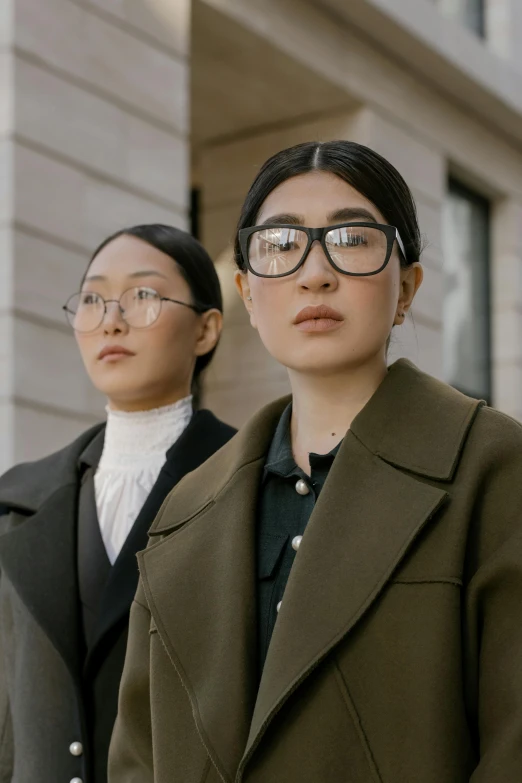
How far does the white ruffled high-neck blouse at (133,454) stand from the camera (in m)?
3.91

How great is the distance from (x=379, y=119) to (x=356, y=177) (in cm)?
972

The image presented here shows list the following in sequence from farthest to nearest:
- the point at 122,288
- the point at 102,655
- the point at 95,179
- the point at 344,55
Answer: the point at 344,55 → the point at 95,179 → the point at 122,288 → the point at 102,655

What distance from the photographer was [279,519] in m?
2.66

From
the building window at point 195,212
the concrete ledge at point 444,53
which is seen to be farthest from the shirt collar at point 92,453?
the building window at point 195,212

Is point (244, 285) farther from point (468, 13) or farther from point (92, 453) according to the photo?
point (468, 13)

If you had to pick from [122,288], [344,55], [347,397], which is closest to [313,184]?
[347,397]

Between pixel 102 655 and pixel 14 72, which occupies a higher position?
pixel 14 72

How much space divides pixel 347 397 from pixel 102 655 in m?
1.32

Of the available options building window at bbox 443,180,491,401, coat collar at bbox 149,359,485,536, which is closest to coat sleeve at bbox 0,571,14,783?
coat collar at bbox 149,359,485,536

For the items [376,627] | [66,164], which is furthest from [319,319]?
[66,164]

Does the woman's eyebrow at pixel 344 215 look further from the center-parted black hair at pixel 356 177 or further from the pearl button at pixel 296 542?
the pearl button at pixel 296 542

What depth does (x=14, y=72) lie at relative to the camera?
325 inches

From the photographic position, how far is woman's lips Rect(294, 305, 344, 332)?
2.54 m

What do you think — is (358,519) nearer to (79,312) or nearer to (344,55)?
(79,312)
